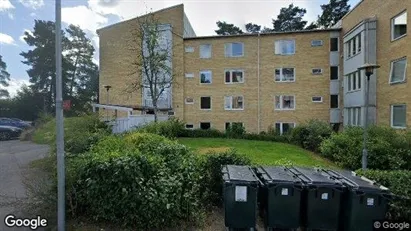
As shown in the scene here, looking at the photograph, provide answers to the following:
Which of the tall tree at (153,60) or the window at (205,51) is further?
the window at (205,51)

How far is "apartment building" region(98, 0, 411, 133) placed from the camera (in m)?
23.7

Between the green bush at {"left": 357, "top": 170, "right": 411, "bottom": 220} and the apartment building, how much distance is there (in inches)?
660

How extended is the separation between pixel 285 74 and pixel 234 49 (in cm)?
517

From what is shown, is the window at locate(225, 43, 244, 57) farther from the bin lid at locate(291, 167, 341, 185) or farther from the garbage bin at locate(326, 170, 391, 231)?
the garbage bin at locate(326, 170, 391, 231)

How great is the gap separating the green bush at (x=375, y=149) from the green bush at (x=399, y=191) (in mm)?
5481

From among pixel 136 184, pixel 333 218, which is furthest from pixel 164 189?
pixel 333 218

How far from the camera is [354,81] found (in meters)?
20.4

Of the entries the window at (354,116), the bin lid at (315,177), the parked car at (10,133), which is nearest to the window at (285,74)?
the window at (354,116)

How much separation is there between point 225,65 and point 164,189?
22102 millimetres

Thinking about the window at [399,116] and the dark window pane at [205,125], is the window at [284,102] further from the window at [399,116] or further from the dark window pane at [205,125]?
the window at [399,116]

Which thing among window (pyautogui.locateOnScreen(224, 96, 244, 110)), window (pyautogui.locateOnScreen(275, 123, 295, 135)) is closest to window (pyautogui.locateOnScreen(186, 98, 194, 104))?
window (pyautogui.locateOnScreen(224, 96, 244, 110))

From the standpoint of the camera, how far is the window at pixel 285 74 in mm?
24672

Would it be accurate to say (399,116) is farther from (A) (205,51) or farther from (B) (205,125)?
(A) (205,51)

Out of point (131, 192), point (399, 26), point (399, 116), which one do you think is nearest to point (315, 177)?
point (131, 192)
